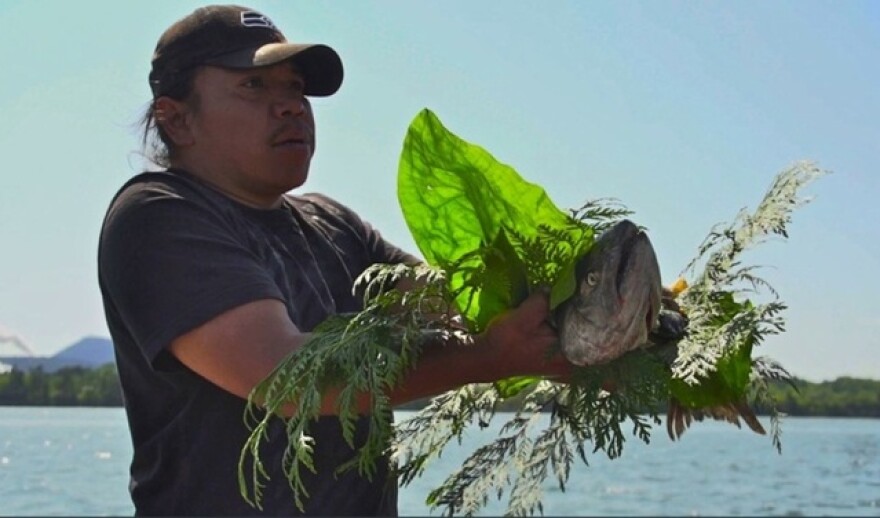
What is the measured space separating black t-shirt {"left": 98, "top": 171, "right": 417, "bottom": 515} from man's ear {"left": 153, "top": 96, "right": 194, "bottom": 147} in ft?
0.42

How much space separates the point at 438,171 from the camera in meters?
2.44

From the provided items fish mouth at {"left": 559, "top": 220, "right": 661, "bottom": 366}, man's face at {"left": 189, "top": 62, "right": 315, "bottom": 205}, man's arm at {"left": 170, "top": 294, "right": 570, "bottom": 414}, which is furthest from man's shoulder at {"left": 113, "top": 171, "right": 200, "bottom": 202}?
fish mouth at {"left": 559, "top": 220, "right": 661, "bottom": 366}

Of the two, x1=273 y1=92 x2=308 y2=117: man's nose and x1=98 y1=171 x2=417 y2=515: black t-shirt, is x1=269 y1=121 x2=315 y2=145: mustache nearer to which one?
x1=273 y1=92 x2=308 y2=117: man's nose

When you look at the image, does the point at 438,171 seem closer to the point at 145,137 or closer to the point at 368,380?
the point at 368,380

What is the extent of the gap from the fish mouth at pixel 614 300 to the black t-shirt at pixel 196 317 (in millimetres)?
607

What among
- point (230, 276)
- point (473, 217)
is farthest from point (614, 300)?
point (230, 276)

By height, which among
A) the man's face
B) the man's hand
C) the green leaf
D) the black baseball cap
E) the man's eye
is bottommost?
the green leaf

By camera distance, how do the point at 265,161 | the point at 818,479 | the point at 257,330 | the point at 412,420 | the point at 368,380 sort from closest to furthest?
the point at 368,380
the point at 257,330
the point at 412,420
the point at 265,161
the point at 818,479

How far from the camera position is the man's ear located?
2969 mm

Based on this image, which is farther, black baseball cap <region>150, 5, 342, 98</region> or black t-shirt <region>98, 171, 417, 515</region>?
black baseball cap <region>150, 5, 342, 98</region>

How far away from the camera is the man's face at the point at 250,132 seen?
289 centimetres

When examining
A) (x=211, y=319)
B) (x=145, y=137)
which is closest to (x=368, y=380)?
(x=211, y=319)

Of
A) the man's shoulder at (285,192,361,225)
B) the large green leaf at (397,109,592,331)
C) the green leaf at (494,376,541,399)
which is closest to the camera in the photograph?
the large green leaf at (397,109,592,331)

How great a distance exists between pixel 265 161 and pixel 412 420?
671 mm
